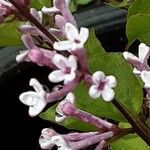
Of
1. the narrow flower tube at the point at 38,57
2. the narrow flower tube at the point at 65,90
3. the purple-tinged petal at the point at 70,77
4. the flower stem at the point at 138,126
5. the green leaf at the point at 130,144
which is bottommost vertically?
the green leaf at the point at 130,144

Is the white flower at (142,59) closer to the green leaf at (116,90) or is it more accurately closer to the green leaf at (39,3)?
the green leaf at (116,90)

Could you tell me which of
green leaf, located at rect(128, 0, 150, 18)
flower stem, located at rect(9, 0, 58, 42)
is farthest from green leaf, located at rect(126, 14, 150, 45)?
flower stem, located at rect(9, 0, 58, 42)

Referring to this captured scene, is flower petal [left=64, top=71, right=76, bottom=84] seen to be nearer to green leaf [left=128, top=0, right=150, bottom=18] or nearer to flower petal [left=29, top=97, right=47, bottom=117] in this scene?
flower petal [left=29, top=97, right=47, bottom=117]

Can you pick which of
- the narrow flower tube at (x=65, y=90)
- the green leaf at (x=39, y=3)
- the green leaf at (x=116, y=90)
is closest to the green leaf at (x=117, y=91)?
the green leaf at (x=116, y=90)

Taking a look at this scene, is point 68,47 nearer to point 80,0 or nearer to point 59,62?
point 59,62

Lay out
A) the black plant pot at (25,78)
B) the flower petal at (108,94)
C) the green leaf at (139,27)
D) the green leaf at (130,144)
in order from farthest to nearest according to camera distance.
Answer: the black plant pot at (25,78)
the green leaf at (130,144)
the green leaf at (139,27)
the flower petal at (108,94)

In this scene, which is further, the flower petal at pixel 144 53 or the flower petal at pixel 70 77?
the flower petal at pixel 144 53

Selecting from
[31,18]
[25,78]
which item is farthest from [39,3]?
[25,78]

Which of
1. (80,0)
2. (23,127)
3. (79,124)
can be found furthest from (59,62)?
(80,0)
